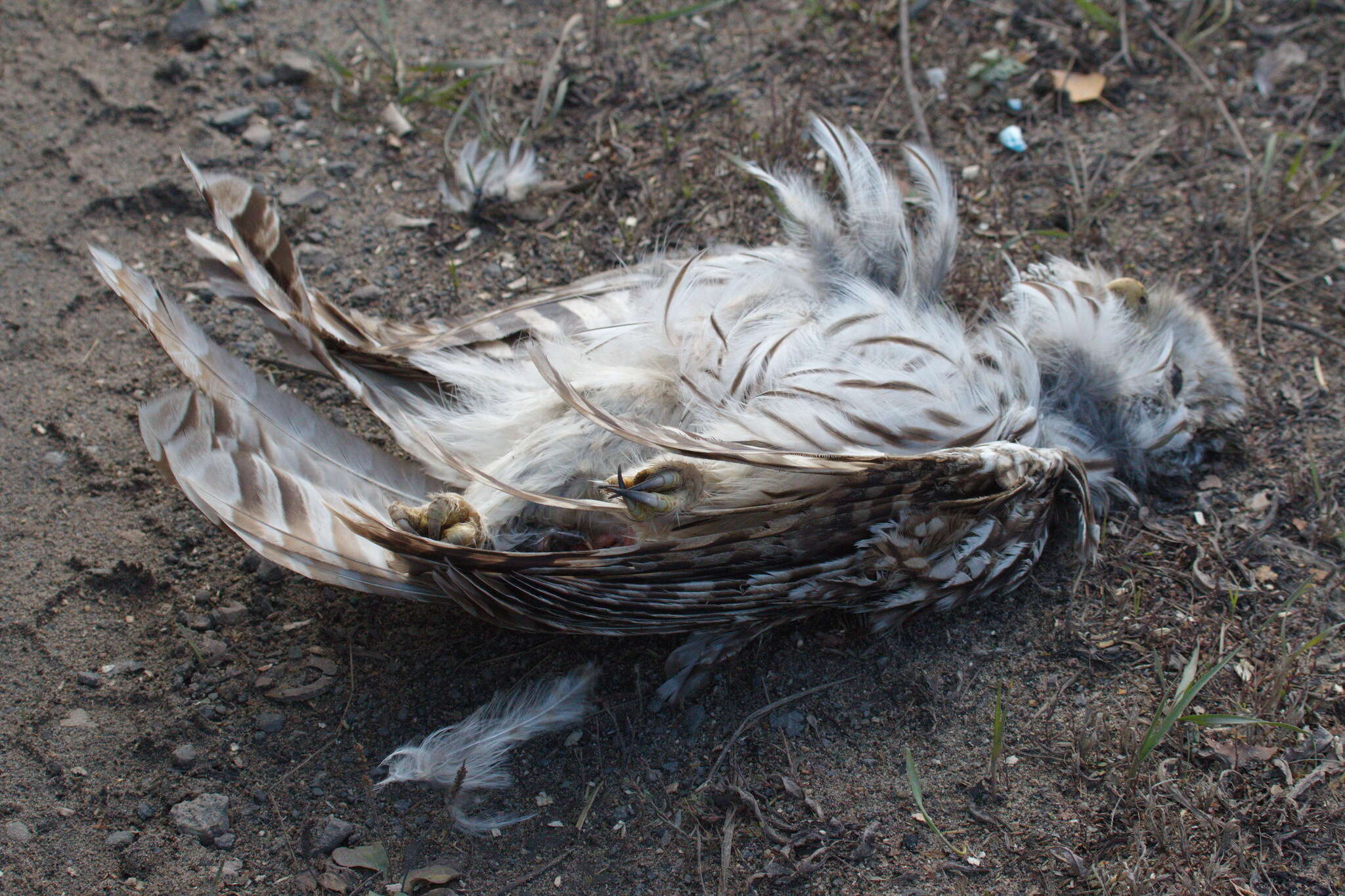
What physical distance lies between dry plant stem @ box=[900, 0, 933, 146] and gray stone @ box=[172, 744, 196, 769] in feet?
9.35

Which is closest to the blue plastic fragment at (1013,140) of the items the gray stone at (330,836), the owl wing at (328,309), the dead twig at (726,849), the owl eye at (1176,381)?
the owl eye at (1176,381)

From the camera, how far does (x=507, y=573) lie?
6.73ft

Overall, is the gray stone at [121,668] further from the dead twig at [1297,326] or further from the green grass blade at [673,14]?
the dead twig at [1297,326]

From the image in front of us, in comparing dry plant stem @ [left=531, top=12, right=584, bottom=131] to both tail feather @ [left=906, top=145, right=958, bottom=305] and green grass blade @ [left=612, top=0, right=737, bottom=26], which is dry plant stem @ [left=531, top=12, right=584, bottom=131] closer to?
green grass blade @ [left=612, top=0, right=737, bottom=26]

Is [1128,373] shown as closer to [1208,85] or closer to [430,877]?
[1208,85]

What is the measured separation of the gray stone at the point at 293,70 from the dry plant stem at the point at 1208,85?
316cm

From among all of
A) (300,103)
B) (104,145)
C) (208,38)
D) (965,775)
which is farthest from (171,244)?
(965,775)

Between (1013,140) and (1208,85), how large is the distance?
817 mm

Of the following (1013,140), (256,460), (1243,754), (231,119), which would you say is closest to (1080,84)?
(1013,140)

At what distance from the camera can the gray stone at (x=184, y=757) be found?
2.19 meters

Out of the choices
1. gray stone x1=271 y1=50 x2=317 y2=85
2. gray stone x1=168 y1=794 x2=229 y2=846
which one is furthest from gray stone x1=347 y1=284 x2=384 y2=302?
gray stone x1=168 y1=794 x2=229 y2=846

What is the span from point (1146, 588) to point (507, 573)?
1693 mm

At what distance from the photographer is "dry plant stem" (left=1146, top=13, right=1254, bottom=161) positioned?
11.6ft

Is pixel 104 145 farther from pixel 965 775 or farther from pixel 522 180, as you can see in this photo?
pixel 965 775
